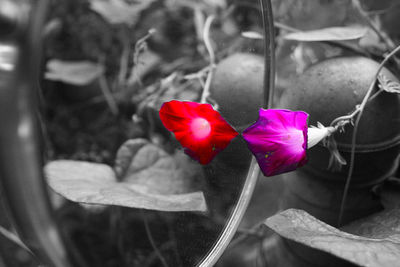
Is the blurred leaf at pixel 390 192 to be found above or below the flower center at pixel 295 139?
below

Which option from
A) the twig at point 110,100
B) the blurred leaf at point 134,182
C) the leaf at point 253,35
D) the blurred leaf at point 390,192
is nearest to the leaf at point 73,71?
the twig at point 110,100

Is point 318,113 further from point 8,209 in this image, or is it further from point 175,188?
point 8,209

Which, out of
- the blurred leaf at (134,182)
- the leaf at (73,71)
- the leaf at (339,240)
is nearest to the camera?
the leaf at (339,240)

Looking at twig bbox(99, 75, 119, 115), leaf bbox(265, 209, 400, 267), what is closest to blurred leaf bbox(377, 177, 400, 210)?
leaf bbox(265, 209, 400, 267)

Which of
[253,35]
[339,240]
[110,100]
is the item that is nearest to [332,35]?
[253,35]

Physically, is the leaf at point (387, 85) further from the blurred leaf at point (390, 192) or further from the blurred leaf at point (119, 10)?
the blurred leaf at point (119, 10)

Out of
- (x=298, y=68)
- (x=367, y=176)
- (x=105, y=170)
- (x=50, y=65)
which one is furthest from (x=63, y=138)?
(x=367, y=176)

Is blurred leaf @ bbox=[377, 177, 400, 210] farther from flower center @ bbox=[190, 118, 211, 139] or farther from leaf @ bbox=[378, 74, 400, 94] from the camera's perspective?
flower center @ bbox=[190, 118, 211, 139]
